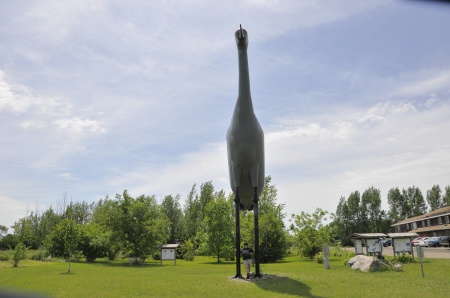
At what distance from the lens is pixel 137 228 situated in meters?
34.9

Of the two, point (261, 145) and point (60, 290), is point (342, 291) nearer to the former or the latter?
point (261, 145)

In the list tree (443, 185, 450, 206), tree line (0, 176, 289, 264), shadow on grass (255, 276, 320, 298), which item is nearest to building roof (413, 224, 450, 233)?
tree (443, 185, 450, 206)

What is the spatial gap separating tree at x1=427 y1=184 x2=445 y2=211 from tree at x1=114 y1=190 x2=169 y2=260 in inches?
2626

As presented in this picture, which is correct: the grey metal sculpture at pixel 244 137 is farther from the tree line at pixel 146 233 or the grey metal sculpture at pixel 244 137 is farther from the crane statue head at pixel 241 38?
the tree line at pixel 146 233

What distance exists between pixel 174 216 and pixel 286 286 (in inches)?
2004

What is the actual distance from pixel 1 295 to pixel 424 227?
69409 mm

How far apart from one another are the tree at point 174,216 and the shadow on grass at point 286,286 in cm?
4678

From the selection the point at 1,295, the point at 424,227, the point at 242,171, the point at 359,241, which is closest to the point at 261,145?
the point at 242,171

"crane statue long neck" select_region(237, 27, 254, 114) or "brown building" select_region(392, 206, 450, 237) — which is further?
"brown building" select_region(392, 206, 450, 237)

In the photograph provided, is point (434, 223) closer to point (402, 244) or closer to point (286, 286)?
point (402, 244)

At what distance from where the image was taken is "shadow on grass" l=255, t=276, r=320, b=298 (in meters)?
11.6

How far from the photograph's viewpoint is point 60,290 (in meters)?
13.0

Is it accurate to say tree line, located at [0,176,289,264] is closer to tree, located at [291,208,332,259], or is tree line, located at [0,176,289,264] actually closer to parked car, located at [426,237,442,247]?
tree, located at [291,208,332,259]

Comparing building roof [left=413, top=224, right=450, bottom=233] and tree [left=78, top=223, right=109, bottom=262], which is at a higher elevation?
building roof [left=413, top=224, right=450, bottom=233]
